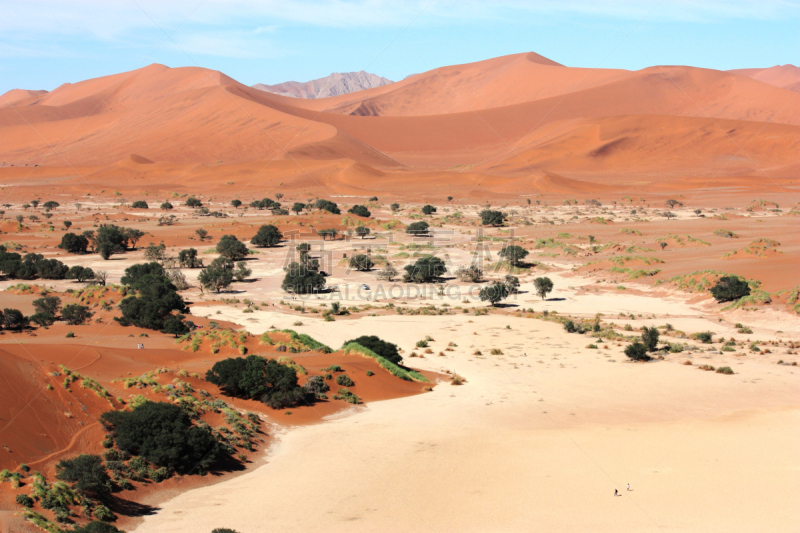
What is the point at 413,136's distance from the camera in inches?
5906

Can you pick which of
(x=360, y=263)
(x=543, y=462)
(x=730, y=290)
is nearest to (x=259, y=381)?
(x=543, y=462)

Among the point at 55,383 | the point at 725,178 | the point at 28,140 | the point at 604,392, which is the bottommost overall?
the point at 604,392

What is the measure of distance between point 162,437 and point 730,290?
28497 millimetres

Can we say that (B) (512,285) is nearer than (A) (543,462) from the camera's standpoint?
No

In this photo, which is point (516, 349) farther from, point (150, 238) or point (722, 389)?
point (150, 238)

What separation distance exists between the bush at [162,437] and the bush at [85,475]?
46.2 inches

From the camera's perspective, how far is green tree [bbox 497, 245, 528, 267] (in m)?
43.1

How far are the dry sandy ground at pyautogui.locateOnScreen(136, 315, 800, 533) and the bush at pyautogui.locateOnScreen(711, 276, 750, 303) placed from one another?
11.0 meters

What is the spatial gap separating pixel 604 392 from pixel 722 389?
358cm

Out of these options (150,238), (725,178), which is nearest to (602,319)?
(150,238)

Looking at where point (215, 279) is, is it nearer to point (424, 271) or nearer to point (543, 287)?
point (424, 271)

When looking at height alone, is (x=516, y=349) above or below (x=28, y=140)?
below

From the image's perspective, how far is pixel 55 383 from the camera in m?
12.5

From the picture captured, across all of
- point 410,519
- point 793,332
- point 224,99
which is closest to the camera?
point 410,519
